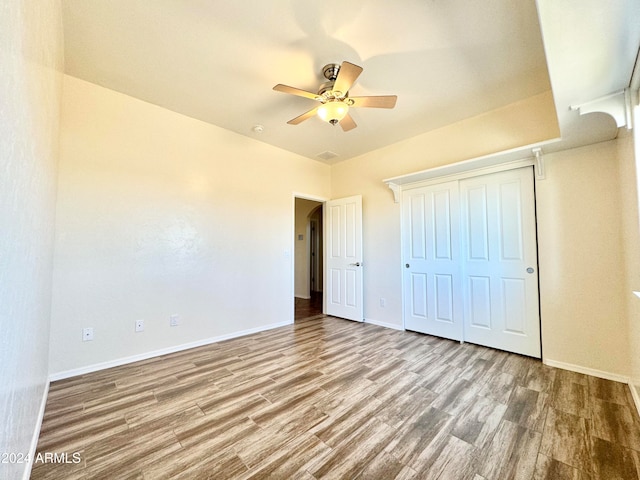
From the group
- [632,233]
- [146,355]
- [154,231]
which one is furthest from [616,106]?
[146,355]

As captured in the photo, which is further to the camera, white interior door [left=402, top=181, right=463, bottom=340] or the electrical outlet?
white interior door [left=402, top=181, right=463, bottom=340]

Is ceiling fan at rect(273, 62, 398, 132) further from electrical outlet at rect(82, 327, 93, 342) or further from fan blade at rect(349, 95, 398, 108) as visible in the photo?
electrical outlet at rect(82, 327, 93, 342)

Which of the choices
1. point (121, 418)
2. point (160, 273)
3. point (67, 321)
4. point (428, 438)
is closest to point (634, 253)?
point (428, 438)

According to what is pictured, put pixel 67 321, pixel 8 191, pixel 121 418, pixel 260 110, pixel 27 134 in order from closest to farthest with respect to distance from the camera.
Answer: pixel 8 191, pixel 27 134, pixel 121 418, pixel 67 321, pixel 260 110

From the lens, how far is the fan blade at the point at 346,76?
1760 millimetres

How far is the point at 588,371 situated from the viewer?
228 centimetres

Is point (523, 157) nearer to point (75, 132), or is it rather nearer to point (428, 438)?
point (428, 438)

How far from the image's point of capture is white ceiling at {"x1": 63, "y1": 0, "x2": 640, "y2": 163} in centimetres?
146

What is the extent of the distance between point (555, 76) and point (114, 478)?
3.37 m

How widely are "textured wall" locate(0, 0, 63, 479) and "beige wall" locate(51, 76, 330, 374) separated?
1104mm

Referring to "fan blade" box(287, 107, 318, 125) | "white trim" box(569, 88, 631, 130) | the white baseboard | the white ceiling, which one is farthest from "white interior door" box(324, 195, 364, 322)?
"white trim" box(569, 88, 631, 130)

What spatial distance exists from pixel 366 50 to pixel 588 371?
3433mm

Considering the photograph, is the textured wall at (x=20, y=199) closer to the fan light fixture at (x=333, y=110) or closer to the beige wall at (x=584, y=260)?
the fan light fixture at (x=333, y=110)

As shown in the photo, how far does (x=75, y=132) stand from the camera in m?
2.36
